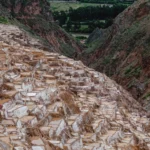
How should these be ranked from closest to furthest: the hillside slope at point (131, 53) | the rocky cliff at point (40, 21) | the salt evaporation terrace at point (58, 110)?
the salt evaporation terrace at point (58, 110)
the hillside slope at point (131, 53)
the rocky cliff at point (40, 21)

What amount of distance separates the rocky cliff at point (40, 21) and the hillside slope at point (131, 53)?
20.0 meters

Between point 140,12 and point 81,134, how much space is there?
3730 centimetres

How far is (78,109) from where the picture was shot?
12.6 m

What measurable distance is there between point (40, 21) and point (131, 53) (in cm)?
4060

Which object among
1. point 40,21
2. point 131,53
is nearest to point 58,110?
point 131,53

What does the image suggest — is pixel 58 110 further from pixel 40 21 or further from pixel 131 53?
pixel 40 21

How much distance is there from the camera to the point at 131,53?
37.6m

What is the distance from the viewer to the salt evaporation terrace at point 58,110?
9945mm

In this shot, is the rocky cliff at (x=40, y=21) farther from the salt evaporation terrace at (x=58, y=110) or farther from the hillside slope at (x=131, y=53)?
the salt evaporation terrace at (x=58, y=110)

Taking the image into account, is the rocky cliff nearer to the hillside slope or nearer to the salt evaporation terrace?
the hillside slope

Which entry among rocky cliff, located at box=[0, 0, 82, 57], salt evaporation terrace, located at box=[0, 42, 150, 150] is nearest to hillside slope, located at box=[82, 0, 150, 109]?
salt evaporation terrace, located at box=[0, 42, 150, 150]

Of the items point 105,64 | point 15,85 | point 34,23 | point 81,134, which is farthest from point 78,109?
point 34,23

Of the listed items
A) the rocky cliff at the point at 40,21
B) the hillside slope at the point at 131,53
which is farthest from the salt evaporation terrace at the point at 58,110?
the rocky cliff at the point at 40,21

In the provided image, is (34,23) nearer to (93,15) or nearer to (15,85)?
(93,15)
